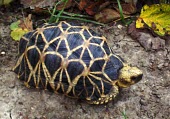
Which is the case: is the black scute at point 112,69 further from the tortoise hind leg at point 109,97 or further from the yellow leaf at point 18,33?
the yellow leaf at point 18,33

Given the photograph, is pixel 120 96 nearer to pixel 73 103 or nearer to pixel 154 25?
pixel 73 103

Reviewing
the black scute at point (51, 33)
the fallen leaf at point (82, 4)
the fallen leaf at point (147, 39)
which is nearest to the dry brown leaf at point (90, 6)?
the fallen leaf at point (82, 4)

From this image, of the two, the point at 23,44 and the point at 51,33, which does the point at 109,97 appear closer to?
the point at 51,33

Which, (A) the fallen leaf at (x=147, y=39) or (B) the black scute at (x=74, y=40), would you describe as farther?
(A) the fallen leaf at (x=147, y=39)

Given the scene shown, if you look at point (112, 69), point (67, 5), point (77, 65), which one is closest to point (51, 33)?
point (77, 65)

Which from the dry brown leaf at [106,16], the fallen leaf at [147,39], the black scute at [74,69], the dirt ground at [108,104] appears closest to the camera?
the black scute at [74,69]

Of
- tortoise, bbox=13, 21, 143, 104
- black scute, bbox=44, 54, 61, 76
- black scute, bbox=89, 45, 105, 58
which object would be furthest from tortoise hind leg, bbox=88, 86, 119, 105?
black scute, bbox=44, 54, 61, 76

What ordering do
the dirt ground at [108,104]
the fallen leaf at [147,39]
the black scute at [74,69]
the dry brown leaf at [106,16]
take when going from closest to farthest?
the black scute at [74,69] < the dirt ground at [108,104] < the fallen leaf at [147,39] < the dry brown leaf at [106,16]

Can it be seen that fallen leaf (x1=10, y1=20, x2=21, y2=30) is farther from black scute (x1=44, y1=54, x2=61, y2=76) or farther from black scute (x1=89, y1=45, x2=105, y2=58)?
black scute (x1=89, y1=45, x2=105, y2=58)
